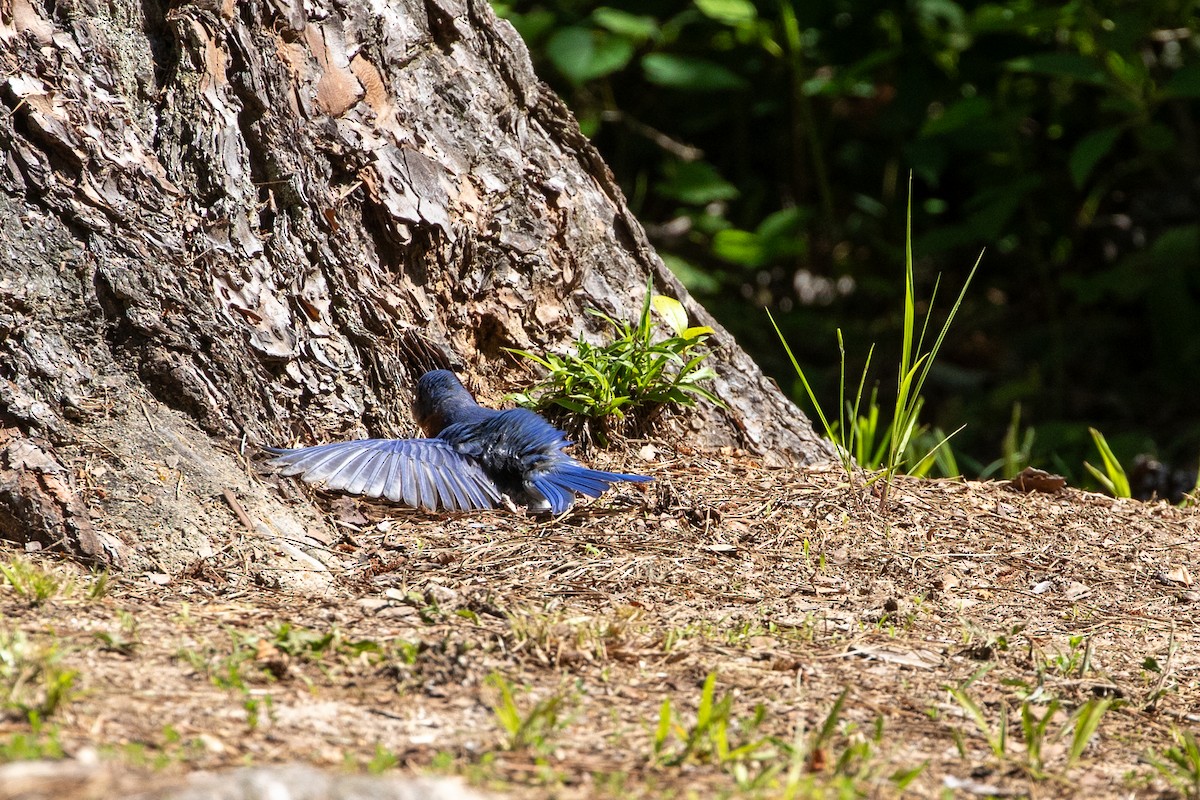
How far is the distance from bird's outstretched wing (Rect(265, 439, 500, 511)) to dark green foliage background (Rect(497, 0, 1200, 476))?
10.8ft

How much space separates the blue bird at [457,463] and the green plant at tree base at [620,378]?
0.16 m

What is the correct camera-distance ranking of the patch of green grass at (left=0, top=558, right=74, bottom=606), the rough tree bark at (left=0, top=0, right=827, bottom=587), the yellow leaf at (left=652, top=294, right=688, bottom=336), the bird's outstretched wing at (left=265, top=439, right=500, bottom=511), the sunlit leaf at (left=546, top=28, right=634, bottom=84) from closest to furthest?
the patch of green grass at (left=0, top=558, right=74, bottom=606) → the rough tree bark at (left=0, top=0, right=827, bottom=587) → the bird's outstretched wing at (left=265, top=439, right=500, bottom=511) → the yellow leaf at (left=652, top=294, right=688, bottom=336) → the sunlit leaf at (left=546, top=28, right=634, bottom=84)

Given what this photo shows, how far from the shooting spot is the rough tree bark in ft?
8.47

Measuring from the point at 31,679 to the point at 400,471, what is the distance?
1.20 meters

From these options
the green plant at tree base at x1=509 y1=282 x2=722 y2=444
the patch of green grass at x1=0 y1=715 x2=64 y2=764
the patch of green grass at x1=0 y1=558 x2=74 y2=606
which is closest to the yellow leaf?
the green plant at tree base at x1=509 y1=282 x2=722 y2=444

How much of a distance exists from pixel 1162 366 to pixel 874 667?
5009 millimetres

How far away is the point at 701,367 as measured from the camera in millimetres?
3559

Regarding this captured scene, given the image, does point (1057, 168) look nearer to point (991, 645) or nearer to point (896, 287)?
point (896, 287)

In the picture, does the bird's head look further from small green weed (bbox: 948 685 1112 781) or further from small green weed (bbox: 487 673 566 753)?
small green weed (bbox: 948 685 1112 781)

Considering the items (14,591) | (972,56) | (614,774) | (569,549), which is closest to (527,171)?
(569,549)

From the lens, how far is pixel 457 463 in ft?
9.98

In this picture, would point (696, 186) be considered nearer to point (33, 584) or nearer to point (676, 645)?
point (676, 645)

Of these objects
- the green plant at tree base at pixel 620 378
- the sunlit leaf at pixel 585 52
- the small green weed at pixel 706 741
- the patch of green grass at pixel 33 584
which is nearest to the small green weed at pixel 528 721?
the small green weed at pixel 706 741

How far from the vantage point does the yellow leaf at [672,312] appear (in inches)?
139
